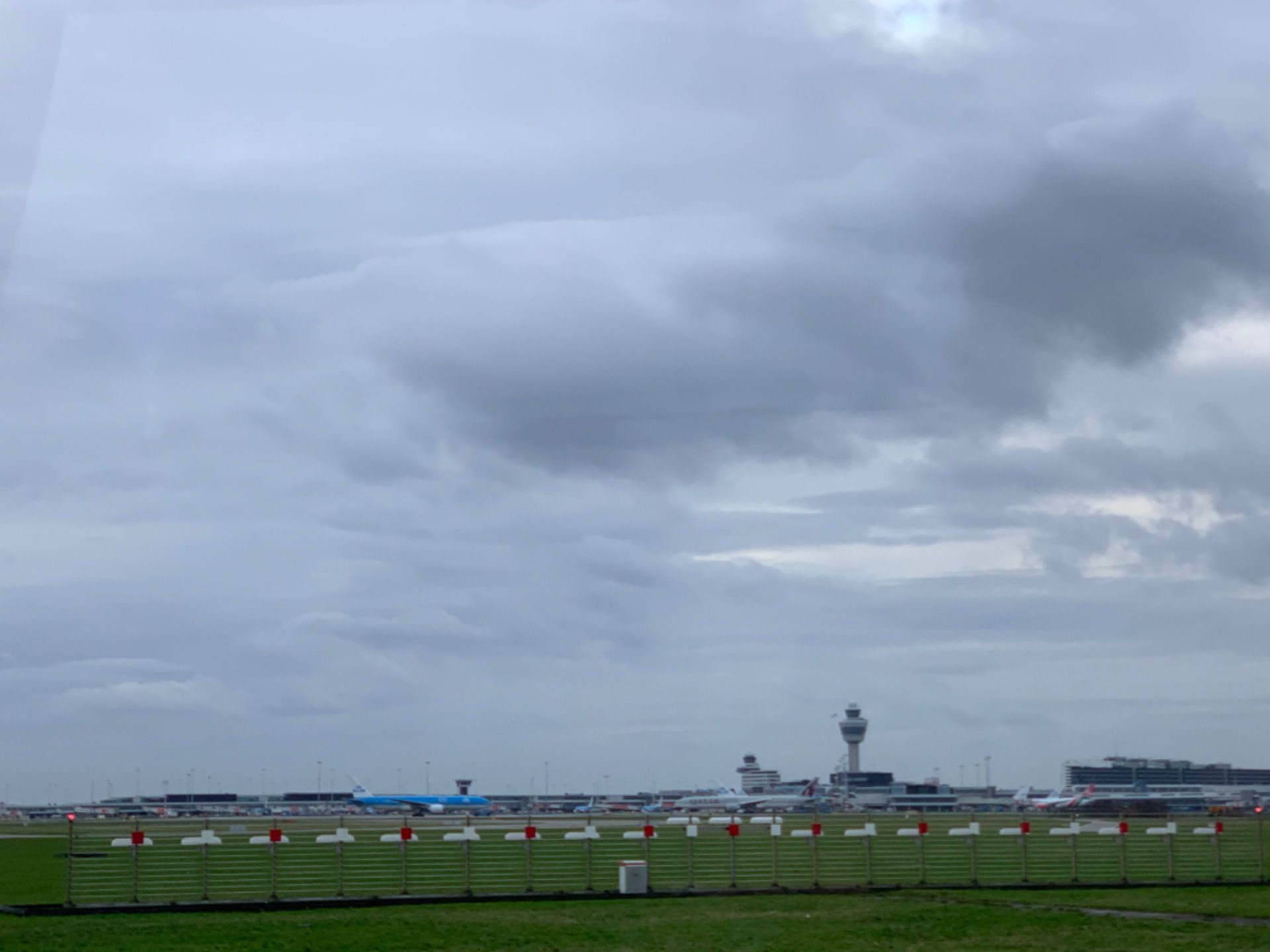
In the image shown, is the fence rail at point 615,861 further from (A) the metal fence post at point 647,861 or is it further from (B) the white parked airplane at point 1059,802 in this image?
(B) the white parked airplane at point 1059,802

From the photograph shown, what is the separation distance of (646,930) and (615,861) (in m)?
20.3

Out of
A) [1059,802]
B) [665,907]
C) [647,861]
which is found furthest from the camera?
[1059,802]

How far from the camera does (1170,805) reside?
12225 cm

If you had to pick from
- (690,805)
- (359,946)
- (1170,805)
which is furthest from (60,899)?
(690,805)

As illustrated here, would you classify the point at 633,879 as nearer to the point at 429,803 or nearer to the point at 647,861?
the point at 647,861

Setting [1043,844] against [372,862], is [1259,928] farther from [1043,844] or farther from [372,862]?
[1043,844]

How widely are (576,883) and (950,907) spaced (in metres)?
10.5

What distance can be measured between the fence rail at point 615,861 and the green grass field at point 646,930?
8.29ft

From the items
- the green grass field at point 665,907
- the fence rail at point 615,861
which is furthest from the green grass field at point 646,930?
the fence rail at point 615,861

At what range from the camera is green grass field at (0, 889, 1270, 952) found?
1903 centimetres

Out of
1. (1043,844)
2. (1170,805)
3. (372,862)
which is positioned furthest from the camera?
(1170,805)

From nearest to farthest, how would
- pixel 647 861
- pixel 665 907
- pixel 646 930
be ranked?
pixel 646 930 < pixel 665 907 < pixel 647 861

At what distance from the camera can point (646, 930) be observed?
2138cm

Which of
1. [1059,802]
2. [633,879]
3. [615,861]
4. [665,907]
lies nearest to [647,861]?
[633,879]
